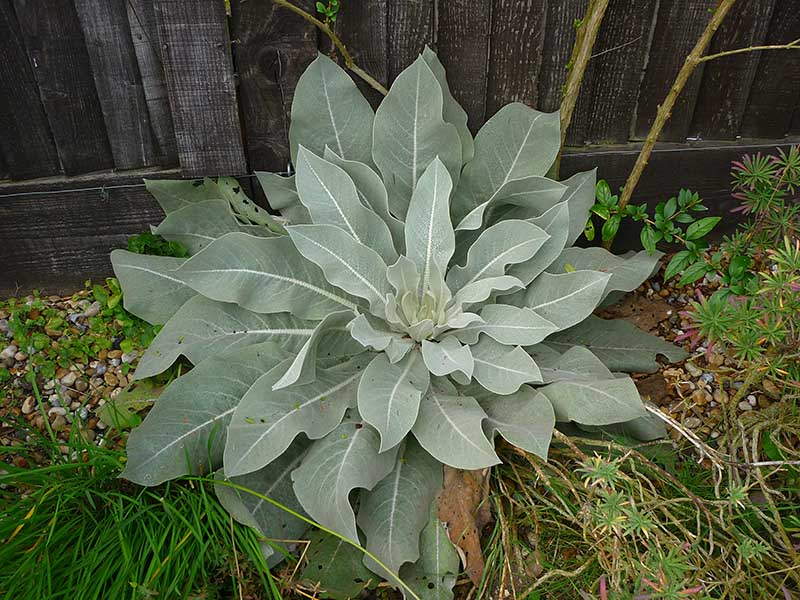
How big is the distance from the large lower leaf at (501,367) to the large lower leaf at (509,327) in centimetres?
3

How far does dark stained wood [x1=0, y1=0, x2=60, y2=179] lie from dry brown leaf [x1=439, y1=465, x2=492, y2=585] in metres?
1.59

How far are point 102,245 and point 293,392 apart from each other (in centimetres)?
107

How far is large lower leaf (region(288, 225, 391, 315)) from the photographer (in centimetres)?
169

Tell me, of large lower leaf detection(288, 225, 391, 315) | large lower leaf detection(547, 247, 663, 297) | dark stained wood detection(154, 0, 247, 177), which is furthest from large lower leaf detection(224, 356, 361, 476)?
dark stained wood detection(154, 0, 247, 177)

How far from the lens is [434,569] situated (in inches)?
62.3

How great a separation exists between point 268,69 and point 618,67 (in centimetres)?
113

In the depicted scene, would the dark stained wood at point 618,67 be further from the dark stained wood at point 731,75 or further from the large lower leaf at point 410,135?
the large lower leaf at point 410,135

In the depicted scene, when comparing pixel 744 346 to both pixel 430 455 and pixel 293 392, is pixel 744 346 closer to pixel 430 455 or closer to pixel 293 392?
pixel 430 455

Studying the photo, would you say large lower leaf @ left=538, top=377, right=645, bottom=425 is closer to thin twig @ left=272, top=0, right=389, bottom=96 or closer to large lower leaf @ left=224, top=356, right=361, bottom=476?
large lower leaf @ left=224, top=356, right=361, bottom=476

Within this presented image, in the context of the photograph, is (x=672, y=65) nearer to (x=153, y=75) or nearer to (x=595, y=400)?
(x=595, y=400)

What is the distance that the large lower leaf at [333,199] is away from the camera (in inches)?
70.1

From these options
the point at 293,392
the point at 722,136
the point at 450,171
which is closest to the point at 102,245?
the point at 293,392

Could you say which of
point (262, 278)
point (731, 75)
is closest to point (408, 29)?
point (262, 278)

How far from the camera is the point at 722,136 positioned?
2404mm
